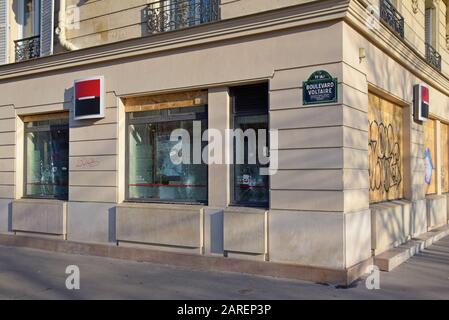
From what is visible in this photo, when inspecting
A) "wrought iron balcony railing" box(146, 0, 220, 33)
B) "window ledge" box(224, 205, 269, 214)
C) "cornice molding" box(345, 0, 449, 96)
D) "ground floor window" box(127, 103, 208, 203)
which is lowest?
"window ledge" box(224, 205, 269, 214)

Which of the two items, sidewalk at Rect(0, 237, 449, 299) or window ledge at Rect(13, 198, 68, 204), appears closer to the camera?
sidewalk at Rect(0, 237, 449, 299)

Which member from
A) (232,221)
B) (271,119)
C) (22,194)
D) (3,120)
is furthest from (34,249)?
(271,119)

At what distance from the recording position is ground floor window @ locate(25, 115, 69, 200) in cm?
1080

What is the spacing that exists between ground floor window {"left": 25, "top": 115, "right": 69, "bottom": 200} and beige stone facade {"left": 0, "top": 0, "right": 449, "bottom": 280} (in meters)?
0.19

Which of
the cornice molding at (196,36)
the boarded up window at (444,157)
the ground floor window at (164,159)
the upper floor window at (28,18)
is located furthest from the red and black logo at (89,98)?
the boarded up window at (444,157)

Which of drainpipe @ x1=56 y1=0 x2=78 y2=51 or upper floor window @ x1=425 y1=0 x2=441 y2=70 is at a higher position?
upper floor window @ x1=425 y1=0 x2=441 y2=70

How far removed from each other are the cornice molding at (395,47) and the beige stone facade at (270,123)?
4 centimetres

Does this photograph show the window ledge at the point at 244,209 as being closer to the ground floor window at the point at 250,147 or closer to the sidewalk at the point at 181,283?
the ground floor window at the point at 250,147

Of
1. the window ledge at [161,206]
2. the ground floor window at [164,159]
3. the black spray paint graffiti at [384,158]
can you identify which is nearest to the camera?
the window ledge at [161,206]

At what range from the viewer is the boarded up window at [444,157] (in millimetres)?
14195

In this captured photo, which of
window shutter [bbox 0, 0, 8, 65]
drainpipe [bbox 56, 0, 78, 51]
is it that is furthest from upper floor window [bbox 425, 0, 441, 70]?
window shutter [bbox 0, 0, 8, 65]

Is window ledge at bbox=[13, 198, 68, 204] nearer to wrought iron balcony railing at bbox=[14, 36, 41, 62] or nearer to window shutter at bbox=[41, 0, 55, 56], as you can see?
window shutter at bbox=[41, 0, 55, 56]

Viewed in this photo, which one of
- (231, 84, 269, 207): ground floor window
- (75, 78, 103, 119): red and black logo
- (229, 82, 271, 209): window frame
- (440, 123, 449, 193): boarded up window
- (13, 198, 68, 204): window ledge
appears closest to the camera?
(229, 82, 271, 209): window frame

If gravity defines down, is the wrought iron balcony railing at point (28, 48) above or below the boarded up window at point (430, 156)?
above
